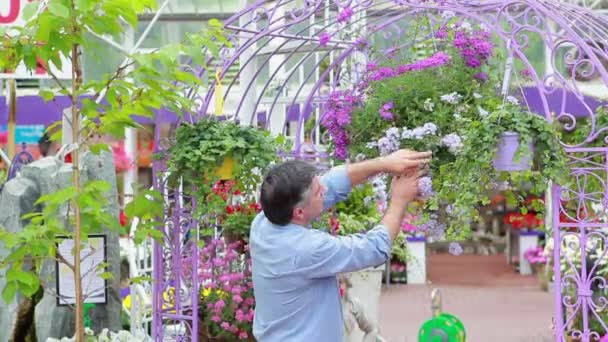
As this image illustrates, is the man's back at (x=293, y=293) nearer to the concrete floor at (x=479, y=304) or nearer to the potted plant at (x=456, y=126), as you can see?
the potted plant at (x=456, y=126)

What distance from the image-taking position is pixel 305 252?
355 cm

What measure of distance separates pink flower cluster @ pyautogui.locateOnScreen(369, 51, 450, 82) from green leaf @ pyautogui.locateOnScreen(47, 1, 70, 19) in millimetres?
1743

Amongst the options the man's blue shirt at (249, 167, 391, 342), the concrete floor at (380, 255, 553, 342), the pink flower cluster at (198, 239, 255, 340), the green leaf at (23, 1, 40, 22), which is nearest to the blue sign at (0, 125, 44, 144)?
the concrete floor at (380, 255, 553, 342)

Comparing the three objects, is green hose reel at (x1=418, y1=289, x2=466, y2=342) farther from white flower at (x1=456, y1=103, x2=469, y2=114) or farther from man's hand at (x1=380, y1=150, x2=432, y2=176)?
man's hand at (x1=380, y1=150, x2=432, y2=176)

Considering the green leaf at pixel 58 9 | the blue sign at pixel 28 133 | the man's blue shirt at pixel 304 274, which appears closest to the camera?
the man's blue shirt at pixel 304 274

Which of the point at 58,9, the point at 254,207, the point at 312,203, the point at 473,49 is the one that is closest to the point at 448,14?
the point at 473,49

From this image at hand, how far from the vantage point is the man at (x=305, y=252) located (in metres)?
3.54

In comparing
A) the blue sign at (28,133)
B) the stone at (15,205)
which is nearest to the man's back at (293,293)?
the stone at (15,205)

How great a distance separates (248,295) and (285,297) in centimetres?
334

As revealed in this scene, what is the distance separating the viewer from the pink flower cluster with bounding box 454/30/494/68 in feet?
18.0

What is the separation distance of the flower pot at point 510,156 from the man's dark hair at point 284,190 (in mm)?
1642

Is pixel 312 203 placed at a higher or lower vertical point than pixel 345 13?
lower

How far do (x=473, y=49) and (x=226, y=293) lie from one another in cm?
234

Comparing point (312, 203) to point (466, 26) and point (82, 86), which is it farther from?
point (466, 26)
